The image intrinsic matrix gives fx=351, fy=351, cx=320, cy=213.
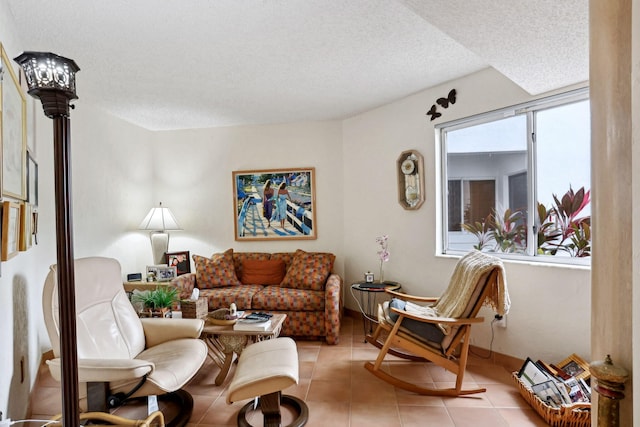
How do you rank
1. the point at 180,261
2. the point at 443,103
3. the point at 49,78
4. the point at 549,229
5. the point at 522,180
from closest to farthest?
1. the point at 49,78
2. the point at 549,229
3. the point at 522,180
4. the point at 443,103
5. the point at 180,261

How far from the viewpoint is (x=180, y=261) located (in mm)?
4516

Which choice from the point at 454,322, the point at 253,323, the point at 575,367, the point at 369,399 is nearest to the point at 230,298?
the point at 253,323

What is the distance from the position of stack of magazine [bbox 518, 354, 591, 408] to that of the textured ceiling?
1.96 m

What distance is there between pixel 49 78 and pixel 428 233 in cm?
319

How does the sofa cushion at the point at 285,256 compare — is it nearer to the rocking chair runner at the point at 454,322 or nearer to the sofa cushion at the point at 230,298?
the sofa cushion at the point at 230,298

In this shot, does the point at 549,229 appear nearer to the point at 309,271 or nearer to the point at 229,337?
the point at 309,271

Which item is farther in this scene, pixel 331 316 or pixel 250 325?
pixel 331 316

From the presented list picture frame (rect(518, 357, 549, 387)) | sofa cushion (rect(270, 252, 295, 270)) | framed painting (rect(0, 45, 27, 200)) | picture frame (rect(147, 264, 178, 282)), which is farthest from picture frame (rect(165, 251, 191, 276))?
picture frame (rect(518, 357, 549, 387))

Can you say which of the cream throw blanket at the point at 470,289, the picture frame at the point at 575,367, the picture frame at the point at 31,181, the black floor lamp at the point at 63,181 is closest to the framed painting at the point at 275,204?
the cream throw blanket at the point at 470,289

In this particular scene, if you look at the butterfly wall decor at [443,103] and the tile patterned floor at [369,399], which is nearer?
the tile patterned floor at [369,399]

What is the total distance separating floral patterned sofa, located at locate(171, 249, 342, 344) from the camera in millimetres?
3553

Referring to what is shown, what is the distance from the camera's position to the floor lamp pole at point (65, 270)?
1.21 m

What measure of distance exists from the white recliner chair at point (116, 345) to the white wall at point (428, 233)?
2.25 metres

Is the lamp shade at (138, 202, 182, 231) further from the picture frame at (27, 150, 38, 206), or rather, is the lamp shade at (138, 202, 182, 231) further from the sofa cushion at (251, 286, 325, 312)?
the picture frame at (27, 150, 38, 206)
